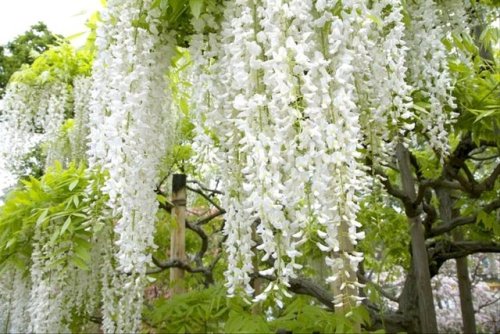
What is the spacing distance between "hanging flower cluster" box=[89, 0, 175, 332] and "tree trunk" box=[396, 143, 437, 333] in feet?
5.78

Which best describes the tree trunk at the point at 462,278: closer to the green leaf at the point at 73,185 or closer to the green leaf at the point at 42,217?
the green leaf at the point at 73,185

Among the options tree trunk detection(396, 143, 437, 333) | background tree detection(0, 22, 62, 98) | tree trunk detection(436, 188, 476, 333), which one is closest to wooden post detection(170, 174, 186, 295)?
tree trunk detection(396, 143, 437, 333)

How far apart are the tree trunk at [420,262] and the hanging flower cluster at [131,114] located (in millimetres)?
1761

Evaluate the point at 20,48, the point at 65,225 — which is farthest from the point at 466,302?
the point at 20,48

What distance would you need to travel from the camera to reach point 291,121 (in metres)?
1.37

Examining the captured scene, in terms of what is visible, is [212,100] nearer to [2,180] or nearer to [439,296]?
[2,180]

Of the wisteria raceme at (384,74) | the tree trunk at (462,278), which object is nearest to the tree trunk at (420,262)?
the tree trunk at (462,278)

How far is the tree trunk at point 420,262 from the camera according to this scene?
3084mm

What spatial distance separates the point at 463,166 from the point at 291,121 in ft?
7.12

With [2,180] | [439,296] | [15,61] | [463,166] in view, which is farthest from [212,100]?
[439,296]

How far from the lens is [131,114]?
5.96ft

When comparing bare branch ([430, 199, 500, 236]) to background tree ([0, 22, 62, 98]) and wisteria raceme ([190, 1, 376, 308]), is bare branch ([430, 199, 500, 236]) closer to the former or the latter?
wisteria raceme ([190, 1, 376, 308])

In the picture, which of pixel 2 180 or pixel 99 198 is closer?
pixel 99 198

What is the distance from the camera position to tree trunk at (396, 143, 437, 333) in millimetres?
3084
